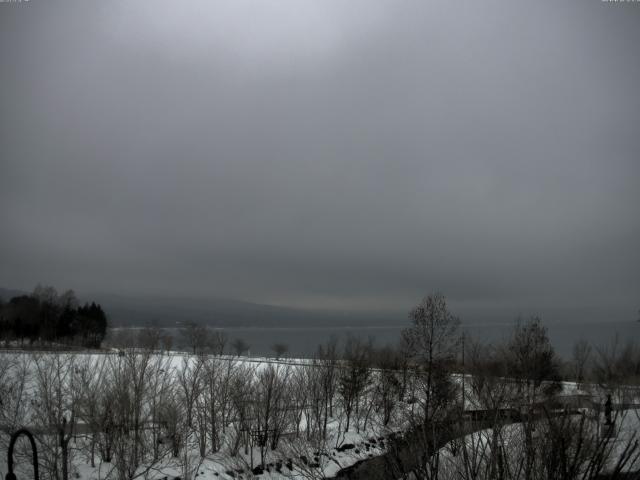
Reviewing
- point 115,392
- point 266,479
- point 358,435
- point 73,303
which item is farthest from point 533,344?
point 73,303

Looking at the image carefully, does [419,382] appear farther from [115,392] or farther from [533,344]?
[115,392]

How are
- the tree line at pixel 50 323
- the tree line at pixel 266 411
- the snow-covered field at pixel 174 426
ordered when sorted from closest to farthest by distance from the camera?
the tree line at pixel 266 411
the snow-covered field at pixel 174 426
the tree line at pixel 50 323

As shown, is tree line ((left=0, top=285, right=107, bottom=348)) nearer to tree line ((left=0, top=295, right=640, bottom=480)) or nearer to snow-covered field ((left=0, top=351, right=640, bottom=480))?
tree line ((left=0, top=295, right=640, bottom=480))

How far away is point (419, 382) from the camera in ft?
161

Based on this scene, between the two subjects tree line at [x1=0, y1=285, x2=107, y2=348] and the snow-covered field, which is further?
tree line at [x1=0, y1=285, x2=107, y2=348]

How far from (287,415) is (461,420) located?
26.1 meters

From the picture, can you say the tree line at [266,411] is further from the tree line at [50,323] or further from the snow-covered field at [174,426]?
the tree line at [50,323]

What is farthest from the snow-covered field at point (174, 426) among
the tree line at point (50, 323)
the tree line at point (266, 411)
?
the tree line at point (50, 323)

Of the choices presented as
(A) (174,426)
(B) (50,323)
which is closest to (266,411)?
(A) (174,426)

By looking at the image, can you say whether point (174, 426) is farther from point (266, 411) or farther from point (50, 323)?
point (50, 323)

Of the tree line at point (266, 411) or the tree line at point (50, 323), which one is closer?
the tree line at point (266, 411)

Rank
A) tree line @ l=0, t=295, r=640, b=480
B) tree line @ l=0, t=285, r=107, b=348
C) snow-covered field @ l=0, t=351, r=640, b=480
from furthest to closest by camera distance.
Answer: tree line @ l=0, t=285, r=107, b=348, snow-covered field @ l=0, t=351, r=640, b=480, tree line @ l=0, t=295, r=640, b=480

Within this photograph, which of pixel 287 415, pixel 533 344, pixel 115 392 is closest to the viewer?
pixel 115 392

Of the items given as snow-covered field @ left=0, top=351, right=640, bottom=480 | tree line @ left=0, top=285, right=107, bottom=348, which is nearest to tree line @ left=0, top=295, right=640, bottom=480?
snow-covered field @ left=0, top=351, right=640, bottom=480
